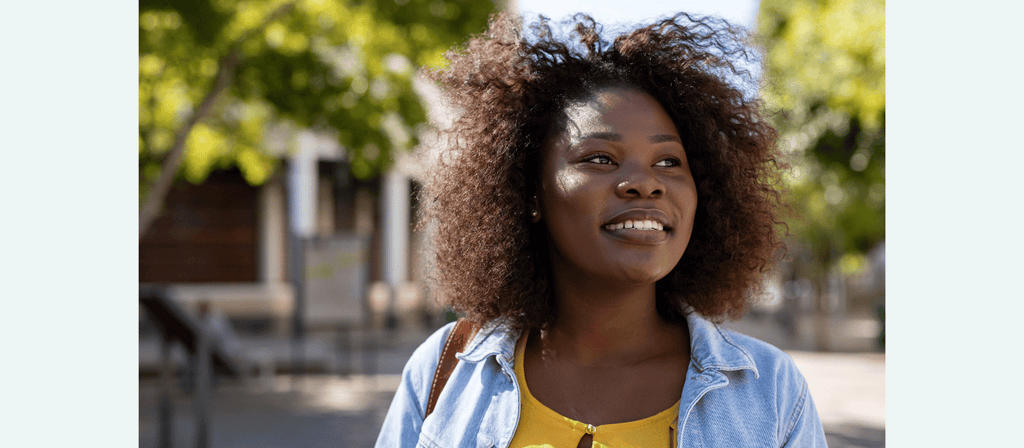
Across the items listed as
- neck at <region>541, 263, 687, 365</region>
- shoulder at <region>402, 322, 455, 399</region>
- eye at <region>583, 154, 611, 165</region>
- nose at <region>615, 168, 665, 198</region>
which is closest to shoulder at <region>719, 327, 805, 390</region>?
neck at <region>541, 263, 687, 365</region>

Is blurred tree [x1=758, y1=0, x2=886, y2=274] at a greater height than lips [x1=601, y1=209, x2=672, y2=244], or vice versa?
blurred tree [x1=758, y1=0, x2=886, y2=274]

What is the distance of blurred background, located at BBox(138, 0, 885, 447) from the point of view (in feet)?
27.4

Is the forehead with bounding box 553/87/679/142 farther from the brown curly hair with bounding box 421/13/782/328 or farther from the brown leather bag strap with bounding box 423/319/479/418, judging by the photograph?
the brown leather bag strap with bounding box 423/319/479/418

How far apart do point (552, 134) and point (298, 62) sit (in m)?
8.04

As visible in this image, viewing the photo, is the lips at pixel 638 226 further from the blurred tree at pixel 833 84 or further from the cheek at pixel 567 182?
the blurred tree at pixel 833 84

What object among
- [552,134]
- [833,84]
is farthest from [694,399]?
[833,84]

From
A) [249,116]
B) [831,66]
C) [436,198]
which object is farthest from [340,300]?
[436,198]

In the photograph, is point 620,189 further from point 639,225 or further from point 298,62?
point 298,62

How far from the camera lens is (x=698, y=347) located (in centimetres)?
213

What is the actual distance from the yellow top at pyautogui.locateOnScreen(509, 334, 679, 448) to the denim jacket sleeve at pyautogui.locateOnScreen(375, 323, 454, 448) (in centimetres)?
30

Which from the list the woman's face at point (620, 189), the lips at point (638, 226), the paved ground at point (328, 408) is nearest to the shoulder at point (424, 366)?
the woman's face at point (620, 189)

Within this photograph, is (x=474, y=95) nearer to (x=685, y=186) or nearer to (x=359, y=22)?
(x=685, y=186)

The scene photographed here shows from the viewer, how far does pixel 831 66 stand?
461 inches

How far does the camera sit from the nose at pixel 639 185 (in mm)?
1971
